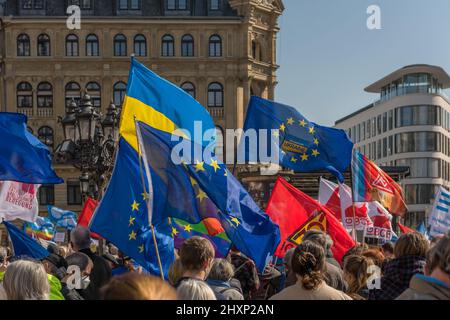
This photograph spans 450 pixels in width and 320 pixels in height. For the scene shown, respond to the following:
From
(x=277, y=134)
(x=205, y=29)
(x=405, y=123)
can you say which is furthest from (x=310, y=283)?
(x=405, y=123)

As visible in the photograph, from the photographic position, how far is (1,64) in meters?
58.1

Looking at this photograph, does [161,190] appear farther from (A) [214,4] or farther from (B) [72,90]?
(A) [214,4]

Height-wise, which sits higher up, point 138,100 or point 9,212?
point 138,100

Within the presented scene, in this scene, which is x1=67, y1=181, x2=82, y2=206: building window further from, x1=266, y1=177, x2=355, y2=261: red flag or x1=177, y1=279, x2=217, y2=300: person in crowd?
x1=177, y1=279, x2=217, y2=300: person in crowd

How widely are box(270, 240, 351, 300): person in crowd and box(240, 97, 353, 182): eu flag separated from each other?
7430 millimetres

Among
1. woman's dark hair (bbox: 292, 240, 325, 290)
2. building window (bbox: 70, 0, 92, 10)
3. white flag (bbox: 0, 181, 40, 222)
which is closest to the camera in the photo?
woman's dark hair (bbox: 292, 240, 325, 290)

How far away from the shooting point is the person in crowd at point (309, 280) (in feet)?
19.1

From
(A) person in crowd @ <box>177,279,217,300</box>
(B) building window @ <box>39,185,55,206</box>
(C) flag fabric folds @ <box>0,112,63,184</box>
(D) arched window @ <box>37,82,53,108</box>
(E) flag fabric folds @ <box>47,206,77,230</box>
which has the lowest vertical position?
(B) building window @ <box>39,185,55,206</box>

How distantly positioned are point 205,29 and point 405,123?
30103mm

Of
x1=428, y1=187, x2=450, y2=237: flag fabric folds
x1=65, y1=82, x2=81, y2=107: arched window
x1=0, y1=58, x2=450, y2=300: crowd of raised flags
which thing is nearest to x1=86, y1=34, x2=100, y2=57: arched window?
x1=65, y1=82, x2=81, y2=107: arched window

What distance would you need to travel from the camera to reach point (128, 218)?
8750mm

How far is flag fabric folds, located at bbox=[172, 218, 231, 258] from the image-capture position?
10873 millimetres

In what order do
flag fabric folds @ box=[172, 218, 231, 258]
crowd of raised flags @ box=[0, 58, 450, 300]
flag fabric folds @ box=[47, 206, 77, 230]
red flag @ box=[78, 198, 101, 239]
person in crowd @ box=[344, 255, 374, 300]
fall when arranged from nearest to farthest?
person in crowd @ box=[344, 255, 374, 300]
crowd of raised flags @ box=[0, 58, 450, 300]
flag fabric folds @ box=[172, 218, 231, 258]
red flag @ box=[78, 198, 101, 239]
flag fabric folds @ box=[47, 206, 77, 230]
